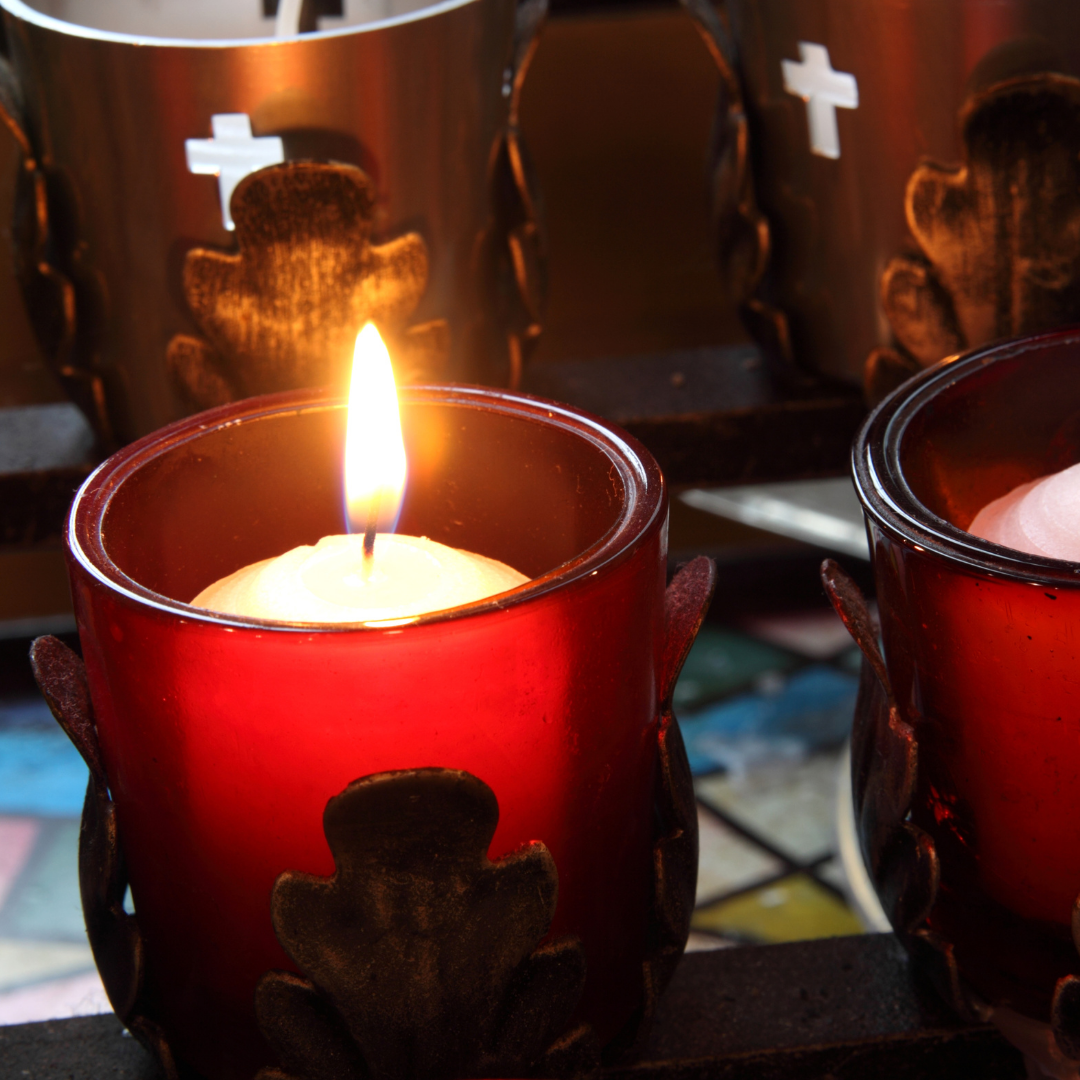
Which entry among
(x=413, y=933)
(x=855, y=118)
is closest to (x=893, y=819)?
(x=413, y=933)

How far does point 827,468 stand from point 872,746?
0.20 meters

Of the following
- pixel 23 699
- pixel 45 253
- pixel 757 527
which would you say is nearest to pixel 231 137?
pixel 45 253

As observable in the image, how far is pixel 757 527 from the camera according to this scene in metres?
0.78

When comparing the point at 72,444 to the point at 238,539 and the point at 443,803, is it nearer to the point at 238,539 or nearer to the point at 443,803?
the point at 238,539

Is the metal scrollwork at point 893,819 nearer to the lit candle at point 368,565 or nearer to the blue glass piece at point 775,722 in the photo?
the lit candle at point 368,565

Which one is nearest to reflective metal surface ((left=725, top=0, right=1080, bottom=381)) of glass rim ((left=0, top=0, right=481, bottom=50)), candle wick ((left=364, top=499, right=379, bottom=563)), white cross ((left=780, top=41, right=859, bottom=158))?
white cross ((left=780, top=41, right=859, bottom=158))

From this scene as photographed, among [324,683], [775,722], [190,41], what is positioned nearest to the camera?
[324,683]

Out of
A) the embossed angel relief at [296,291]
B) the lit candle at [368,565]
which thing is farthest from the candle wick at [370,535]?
the embossed angel relief at [296,291]

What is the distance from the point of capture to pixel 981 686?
30 centimetres

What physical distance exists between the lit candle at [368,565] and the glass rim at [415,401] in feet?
0.07

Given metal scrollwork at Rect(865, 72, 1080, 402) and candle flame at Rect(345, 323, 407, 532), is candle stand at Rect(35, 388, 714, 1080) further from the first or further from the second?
metal scrollwork at Rect(865, 72, 1080, 402)

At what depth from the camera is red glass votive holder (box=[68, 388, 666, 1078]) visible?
10.7 inches

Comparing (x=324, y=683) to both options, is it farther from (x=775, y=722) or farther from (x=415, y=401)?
(x=775, y=722)

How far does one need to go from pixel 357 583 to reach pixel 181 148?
0.50ft
